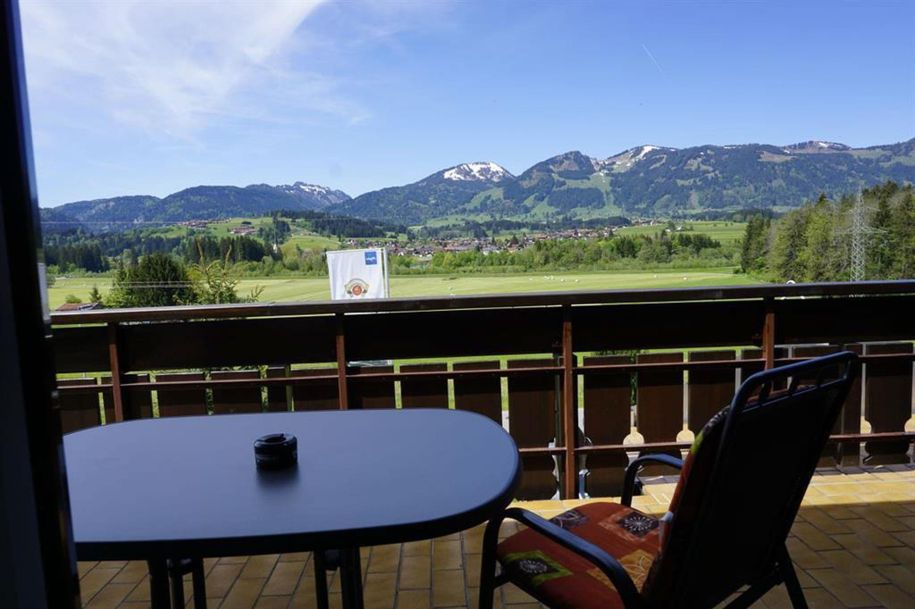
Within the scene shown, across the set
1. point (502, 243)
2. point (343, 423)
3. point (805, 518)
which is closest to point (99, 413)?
point (343, 423)

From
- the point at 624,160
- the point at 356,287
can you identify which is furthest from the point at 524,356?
the point at 356,287

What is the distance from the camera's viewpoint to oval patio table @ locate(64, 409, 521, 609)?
1121 mm

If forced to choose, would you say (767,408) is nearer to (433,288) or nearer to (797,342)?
(797,342)

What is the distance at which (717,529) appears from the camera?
1.37 metres

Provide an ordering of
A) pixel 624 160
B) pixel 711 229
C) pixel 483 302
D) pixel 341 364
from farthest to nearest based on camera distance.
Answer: pixel 624 160 < pixel 711 229 < pixel 341 364 < pixel 483 302

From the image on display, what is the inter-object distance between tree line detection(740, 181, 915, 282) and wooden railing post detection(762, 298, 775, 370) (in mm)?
7687

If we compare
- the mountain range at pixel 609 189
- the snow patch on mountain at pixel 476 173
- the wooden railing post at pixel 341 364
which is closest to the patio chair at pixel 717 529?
the wooden railing post at pixel 341 364

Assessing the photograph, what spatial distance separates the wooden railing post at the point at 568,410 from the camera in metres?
3.10

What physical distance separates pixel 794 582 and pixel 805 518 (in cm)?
152

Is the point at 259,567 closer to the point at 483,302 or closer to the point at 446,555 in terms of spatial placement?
the point at 446,555

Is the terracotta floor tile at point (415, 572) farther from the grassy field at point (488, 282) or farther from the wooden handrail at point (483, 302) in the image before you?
the grassy field at point (488, 282)

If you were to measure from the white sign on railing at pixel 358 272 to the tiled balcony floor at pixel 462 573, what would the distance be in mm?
18547

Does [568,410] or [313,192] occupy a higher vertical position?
[313,192]

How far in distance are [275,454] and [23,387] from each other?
3.62ft
